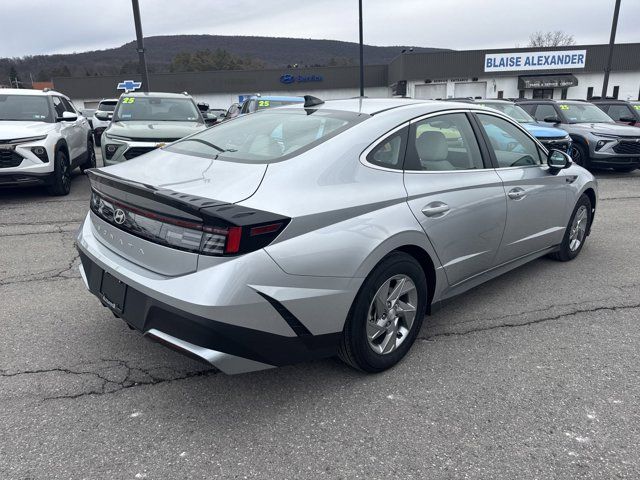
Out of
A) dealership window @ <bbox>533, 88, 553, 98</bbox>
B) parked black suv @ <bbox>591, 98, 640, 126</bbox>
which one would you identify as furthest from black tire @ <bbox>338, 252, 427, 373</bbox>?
dealership window @ <bbox>533, 88, 553, 98</bbox>

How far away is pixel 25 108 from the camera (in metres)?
8.64

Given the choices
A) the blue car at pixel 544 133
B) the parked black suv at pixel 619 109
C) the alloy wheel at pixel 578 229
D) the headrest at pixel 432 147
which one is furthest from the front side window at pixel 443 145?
the parked black suv at pixel 619 109

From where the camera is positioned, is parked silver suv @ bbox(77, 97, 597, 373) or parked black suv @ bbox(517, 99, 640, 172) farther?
→ parked black suv @ bbox(517, 99, 640, 172)

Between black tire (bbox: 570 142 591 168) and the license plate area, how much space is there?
11064mm

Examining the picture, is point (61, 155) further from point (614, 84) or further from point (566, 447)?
point (614, 84)

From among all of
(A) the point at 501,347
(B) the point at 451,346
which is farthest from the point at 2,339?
(A) the point at 501,347

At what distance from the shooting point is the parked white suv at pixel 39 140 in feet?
24.6

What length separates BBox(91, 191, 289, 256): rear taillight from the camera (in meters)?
2.29

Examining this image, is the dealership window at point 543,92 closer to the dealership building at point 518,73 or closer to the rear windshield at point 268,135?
the dealership building at point 518,73

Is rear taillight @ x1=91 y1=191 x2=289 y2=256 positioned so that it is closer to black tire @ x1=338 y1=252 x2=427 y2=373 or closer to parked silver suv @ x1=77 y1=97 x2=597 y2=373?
parked silver suv @ x1=77 y1=97 x2=597 y2=373

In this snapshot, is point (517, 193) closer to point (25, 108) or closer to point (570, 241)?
point (570, 241)

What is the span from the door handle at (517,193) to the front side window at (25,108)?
7.92m

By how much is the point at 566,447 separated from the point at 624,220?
5.76 meters

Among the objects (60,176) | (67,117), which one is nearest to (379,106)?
(60,176)
